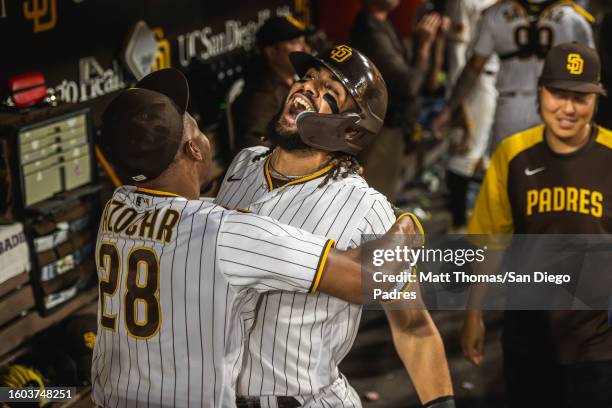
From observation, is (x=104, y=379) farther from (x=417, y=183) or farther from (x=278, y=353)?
(x=417, y=183)

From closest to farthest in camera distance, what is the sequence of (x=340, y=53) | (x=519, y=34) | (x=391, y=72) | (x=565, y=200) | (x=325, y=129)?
(x=325, y=129), (x=340, y=53), (x=565, y=200), (x=519, y=34), (x=391, y=72)

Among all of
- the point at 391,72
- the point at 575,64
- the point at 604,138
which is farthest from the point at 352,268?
the point at 391,72

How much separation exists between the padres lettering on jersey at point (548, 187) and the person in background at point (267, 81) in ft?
5.58

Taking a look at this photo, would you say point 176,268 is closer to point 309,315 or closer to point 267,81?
point 309,315

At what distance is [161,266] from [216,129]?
3.94 metres

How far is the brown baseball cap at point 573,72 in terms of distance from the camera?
4.06m

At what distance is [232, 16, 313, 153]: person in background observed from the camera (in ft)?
18.5

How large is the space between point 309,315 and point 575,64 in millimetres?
1876

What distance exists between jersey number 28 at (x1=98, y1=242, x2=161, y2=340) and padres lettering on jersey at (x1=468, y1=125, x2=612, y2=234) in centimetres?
185

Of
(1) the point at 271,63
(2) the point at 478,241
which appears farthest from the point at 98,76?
(2) the point at 478,241

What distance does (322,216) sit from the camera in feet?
9.78

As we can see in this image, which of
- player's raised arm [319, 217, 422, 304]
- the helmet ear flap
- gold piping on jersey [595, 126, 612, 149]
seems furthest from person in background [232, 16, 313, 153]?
player's raised arm [319, 217, 422, 304]

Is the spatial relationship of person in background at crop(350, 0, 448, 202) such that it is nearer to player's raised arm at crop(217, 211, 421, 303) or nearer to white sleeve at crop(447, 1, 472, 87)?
white sleeve at crop(447, 1, 472, 87)

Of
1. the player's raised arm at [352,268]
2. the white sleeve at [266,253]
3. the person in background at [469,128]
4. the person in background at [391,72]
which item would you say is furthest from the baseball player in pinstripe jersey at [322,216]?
the person in background at [469,128]
